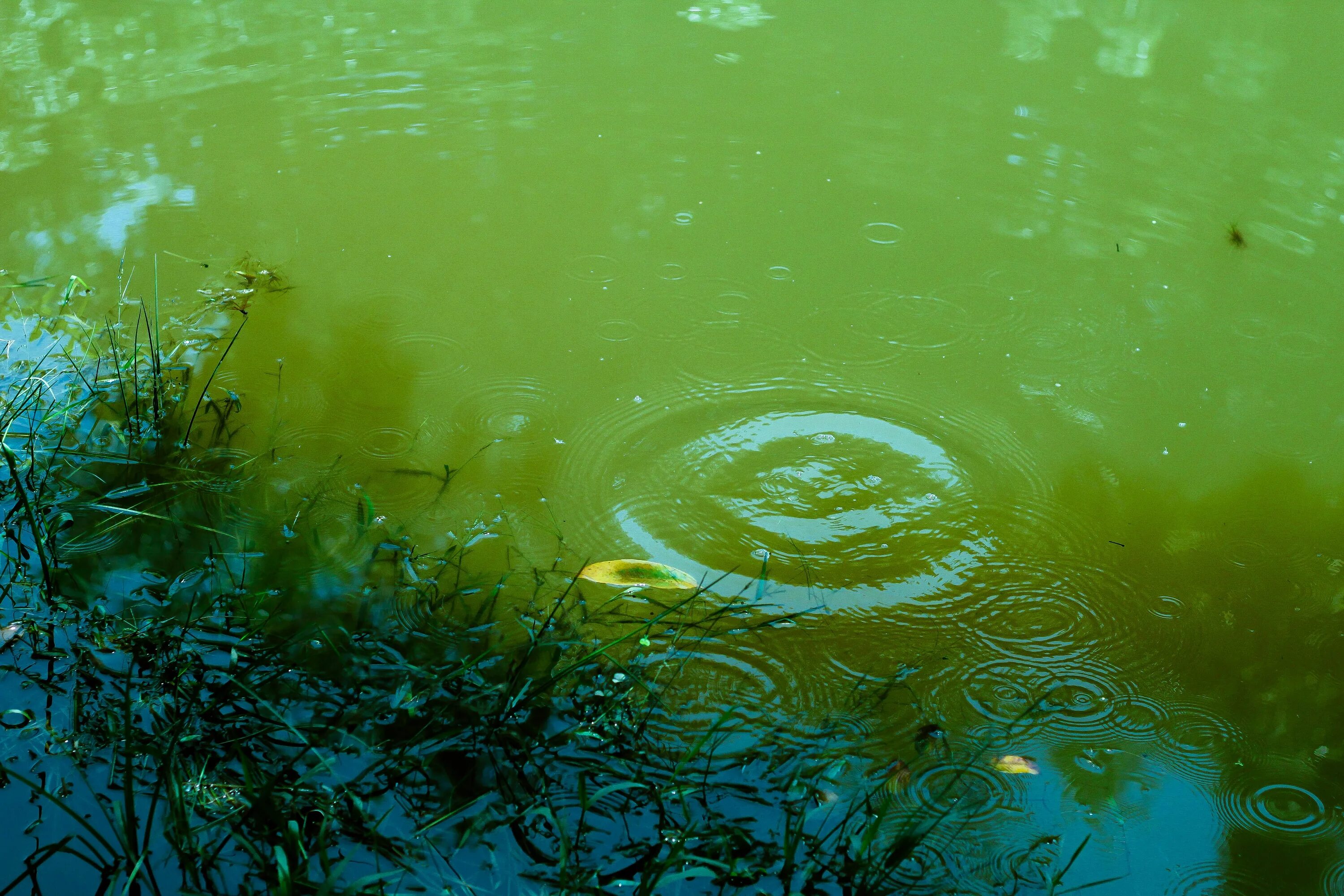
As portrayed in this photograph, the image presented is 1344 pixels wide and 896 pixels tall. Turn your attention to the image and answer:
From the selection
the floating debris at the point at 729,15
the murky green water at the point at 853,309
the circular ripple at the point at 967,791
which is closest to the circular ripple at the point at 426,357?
the murky green water at the point at 853,309

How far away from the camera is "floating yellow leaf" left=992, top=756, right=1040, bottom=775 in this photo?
6.21 feet

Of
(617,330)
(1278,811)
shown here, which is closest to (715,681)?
(1278,811)

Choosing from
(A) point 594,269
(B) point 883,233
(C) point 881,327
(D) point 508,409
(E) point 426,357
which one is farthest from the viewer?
(B) point 883,233

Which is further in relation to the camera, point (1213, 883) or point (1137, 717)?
point (1137, 717)

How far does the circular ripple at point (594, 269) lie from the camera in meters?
3.14

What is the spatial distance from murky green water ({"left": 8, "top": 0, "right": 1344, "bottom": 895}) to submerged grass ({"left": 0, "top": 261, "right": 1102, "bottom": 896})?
0.47ft

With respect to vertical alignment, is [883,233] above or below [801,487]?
above

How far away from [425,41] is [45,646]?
3.30m

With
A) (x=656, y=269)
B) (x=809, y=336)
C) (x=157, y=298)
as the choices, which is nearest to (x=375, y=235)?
(x=157, y=298)

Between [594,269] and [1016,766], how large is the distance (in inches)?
74.3

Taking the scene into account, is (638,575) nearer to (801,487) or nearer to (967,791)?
(801,487)

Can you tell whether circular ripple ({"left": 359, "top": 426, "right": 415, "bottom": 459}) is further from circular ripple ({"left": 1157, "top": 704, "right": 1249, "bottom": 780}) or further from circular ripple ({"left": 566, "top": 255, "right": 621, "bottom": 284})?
circular ripple ({"left": 1157, "top": 704, "right": 1249, "bottom": 780})

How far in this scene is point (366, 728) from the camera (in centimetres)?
186

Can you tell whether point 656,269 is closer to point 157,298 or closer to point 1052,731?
point 157,298
